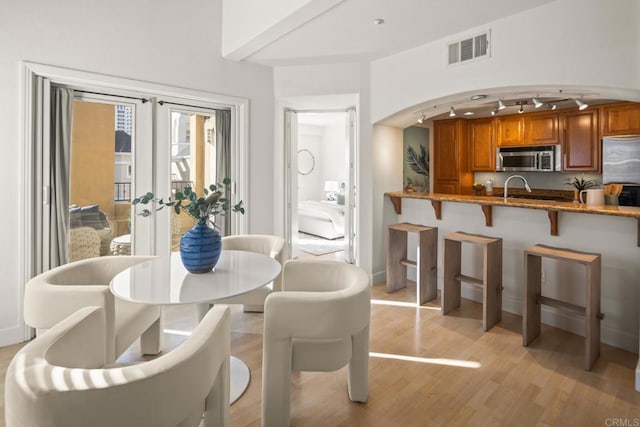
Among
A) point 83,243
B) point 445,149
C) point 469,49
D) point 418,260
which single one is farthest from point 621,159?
point 83,243

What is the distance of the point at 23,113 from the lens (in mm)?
2797

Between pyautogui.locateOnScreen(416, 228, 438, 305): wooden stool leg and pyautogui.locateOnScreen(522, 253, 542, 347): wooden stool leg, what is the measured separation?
3.39 ft

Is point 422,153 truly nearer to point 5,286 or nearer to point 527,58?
point 527,58

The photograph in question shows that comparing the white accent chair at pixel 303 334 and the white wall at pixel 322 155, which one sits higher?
the white wall at pixel 322 155

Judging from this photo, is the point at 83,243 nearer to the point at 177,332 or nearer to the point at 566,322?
the point at 177,332

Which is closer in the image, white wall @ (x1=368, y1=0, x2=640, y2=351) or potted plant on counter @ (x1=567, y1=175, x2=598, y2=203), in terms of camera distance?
white wall @ (x1=368, y1=0, x2=640, y2=351)

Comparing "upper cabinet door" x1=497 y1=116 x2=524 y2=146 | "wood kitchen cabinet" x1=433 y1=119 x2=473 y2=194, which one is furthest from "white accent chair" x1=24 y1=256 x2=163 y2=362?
"upper cabinet door" x1=497 y1=116 x2=524 y2=146

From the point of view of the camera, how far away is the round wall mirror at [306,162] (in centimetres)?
942

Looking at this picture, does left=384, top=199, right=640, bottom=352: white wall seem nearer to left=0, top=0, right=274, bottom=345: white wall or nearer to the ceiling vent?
the ceiling vent

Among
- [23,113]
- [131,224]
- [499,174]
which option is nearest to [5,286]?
[131,224]

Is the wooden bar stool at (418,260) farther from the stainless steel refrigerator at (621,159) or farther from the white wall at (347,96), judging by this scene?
the stainless steel refrigerator at (621,159)

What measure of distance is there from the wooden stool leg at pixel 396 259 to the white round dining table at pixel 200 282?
1.90m

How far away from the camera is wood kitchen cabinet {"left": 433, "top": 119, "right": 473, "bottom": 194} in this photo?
6.24 metres

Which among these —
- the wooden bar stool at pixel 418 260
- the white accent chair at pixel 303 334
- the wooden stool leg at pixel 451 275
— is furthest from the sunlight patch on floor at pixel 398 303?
the white accent chair at pixel 303 334
